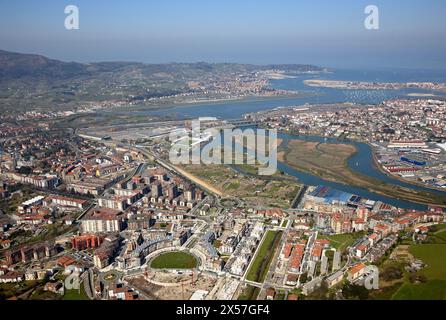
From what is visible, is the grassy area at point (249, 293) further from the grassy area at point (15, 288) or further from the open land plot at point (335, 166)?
the open land plot at point (335, 166)

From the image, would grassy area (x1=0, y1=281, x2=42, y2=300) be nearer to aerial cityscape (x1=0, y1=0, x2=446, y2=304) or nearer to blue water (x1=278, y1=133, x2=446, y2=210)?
aerial cityscape (x1=0, y1=0, x2=446, y2=304)

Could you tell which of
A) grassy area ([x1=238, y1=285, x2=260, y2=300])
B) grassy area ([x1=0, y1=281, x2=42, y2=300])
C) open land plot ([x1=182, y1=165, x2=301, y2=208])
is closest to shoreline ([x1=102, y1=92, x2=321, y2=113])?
open land plot ([x1=182, y1=165, x2=301, y2=208])

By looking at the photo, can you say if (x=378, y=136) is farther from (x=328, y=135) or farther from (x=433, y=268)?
(x=433, y=268)

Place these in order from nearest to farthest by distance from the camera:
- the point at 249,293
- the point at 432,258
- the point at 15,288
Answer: the point at 249,293 < the point at 15,288 < the point at 432,258

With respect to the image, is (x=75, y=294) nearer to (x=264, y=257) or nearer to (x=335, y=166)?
(x=264, y=257)

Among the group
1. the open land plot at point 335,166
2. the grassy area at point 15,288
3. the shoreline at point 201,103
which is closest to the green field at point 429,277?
the open land plot at point 335,166

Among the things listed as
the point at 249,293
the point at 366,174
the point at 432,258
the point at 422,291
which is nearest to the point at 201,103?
the point at 366,174

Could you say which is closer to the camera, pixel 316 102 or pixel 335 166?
pixel 335 166
